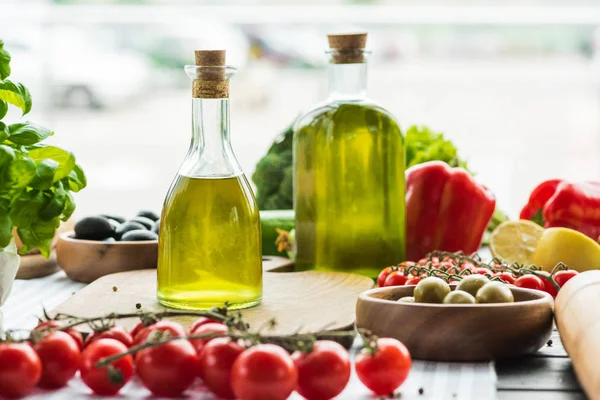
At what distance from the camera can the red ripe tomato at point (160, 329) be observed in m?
0.88

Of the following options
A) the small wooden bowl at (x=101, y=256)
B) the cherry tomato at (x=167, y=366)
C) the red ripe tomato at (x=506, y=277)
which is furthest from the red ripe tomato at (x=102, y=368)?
the small wooden bowl at (x=101, y=256)

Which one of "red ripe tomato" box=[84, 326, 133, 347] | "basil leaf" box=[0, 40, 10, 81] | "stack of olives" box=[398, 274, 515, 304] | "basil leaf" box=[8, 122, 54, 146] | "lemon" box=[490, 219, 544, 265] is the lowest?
"lemon" box=[490, 219, 544, 265]

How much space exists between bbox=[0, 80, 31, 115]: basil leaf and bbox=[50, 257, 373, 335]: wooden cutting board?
28cm

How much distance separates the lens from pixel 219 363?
2.70ft

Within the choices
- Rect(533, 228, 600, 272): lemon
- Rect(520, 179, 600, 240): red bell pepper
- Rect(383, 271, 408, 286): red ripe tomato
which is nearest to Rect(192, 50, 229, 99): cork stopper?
Rect(383, 271, 408, 286): red ripe tomato

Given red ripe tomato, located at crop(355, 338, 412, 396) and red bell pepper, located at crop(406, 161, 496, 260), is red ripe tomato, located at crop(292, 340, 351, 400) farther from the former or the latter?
red bell pepper, located at crop(406, 161, 496, 260)

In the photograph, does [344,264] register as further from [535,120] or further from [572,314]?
[535,120]

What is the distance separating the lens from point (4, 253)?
1.03 m

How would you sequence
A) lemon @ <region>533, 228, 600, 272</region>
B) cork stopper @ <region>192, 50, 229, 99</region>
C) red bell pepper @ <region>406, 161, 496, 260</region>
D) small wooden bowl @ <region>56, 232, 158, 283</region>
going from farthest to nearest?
red bell pepper @ <region>406, 161, 496, 260</region> → small wooden bowl @ <region>56, 232, 158, 283</region> → lemon @ <region>533, 228, 600, 272</region> → cork stopper @ <region>192, 50, 229, 99</region>

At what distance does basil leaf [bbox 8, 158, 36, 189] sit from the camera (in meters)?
0.94

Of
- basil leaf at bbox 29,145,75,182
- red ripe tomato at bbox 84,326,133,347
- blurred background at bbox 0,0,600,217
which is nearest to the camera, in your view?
red ripe tomato at bbox 84,326,133,347

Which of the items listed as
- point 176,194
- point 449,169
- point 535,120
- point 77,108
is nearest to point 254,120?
point 77,108

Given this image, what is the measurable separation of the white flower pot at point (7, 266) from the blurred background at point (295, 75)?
2.65m

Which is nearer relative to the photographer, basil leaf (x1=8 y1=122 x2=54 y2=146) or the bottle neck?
basil leaf (x1=8 y1=122 x2=54 y2=146)
